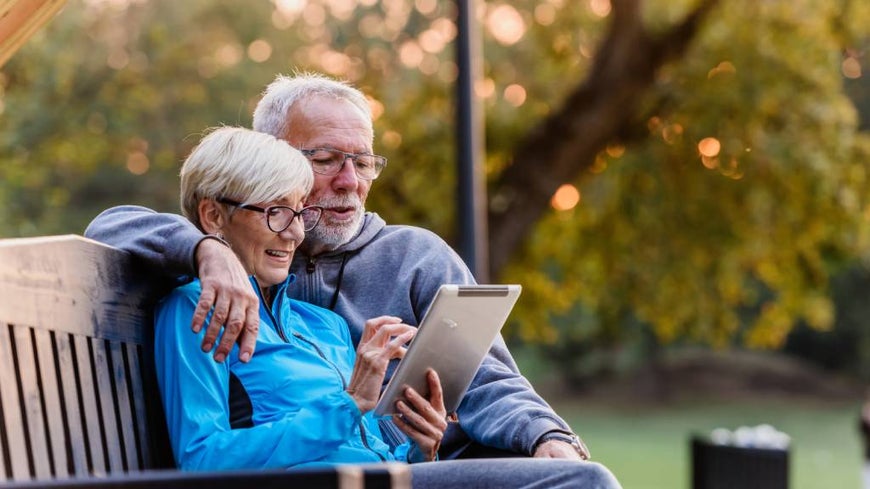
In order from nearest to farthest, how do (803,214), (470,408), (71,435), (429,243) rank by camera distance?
(71,435), (470,408), (429,243), (803,214)

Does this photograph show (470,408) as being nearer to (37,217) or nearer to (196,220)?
(196,220)

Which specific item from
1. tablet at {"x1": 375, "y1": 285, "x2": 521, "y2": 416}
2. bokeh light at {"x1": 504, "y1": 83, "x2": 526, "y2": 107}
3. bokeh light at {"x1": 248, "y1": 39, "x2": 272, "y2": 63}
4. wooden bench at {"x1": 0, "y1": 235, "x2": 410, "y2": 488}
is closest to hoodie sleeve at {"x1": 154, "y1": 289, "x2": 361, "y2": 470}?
wooden bench at {"x1": 0, "y1": 235, "x2": 410, "y2": 488}

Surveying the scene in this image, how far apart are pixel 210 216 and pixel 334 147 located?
779 millimetres

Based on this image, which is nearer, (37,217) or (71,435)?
(71,435)

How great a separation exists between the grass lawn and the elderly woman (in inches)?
872

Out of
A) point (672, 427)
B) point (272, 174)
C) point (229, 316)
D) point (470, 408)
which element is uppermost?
point (272, 174)

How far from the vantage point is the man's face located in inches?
154

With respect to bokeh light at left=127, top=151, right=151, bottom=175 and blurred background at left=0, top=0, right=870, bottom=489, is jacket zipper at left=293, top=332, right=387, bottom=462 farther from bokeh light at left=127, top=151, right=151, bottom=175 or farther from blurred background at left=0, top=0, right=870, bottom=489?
bokeh light at left=127, top=151, right=151, bottom=175

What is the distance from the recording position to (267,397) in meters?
3.15

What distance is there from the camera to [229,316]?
295cm

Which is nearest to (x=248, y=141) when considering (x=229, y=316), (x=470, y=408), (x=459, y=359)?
(x=229, y=316)

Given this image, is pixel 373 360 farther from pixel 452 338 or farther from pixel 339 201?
pixel 339 201

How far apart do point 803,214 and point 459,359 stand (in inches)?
438

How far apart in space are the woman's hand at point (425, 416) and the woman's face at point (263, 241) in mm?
427
